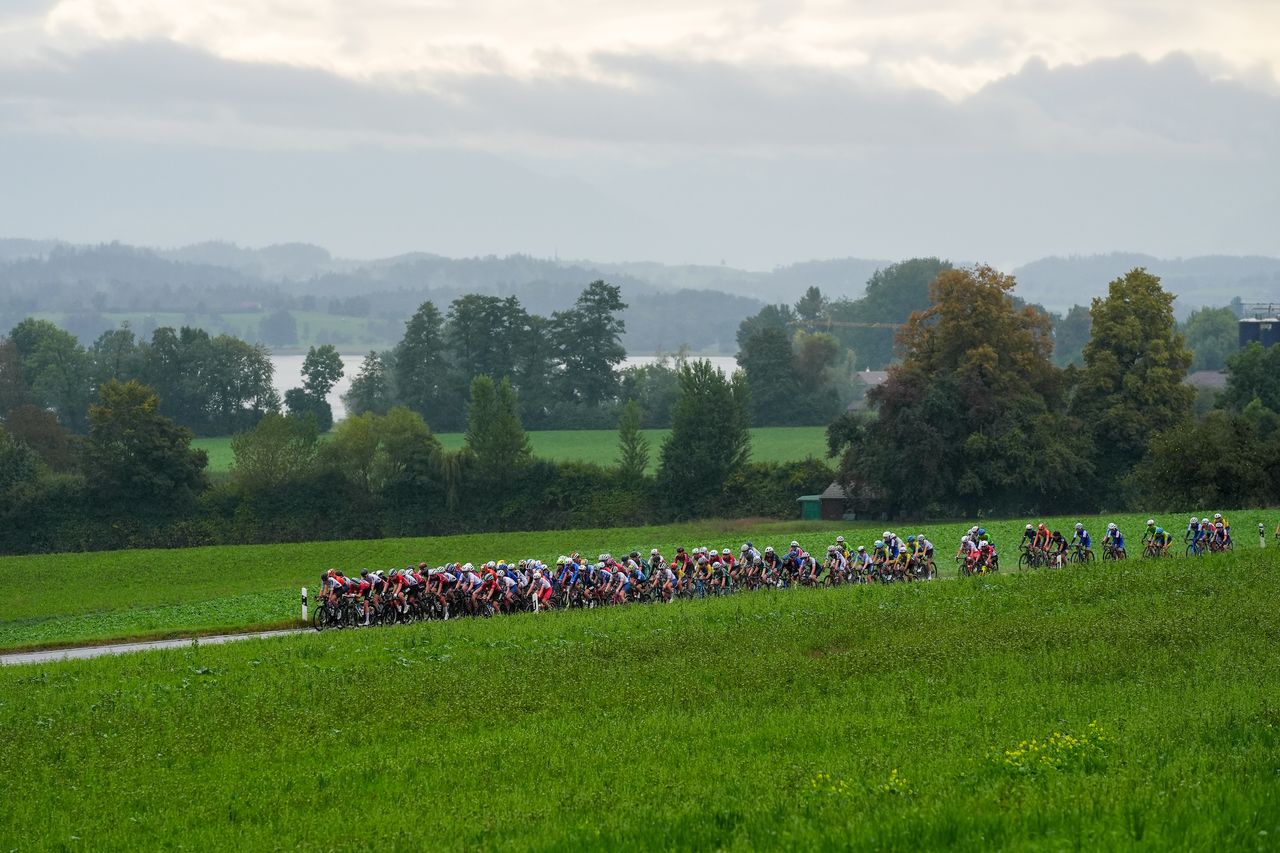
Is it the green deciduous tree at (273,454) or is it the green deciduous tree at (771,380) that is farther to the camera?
the green deciduous tree at (771,380)

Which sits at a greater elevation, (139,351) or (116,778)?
(139,351)

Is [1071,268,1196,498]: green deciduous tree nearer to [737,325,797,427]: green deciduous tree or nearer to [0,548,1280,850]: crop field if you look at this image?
[0,548,1280,850]: crop field

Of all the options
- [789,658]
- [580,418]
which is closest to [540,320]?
[580,418]

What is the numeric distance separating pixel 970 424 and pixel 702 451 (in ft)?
57.4

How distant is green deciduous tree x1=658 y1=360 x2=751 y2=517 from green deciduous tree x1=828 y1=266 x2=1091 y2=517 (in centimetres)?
932

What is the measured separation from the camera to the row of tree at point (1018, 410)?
8381 centimetres

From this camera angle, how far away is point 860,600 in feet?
121

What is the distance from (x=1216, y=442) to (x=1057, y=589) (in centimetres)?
3754

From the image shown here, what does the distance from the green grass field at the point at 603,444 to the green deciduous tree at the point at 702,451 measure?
19.2 meters

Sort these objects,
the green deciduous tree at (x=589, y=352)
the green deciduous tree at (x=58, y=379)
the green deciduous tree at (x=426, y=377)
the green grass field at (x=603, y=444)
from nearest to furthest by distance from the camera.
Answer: the green grass field at (x=603, y=444), the green deciduous tree at (x=58, y=379), the green deciduous tree at (x=426, y=377), the green deciduous tree at (x=589, y=352)

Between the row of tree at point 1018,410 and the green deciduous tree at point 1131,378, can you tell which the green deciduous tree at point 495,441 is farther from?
the green deciduous tree at point 1131,378

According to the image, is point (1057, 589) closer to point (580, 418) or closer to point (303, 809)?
point (303, 809)

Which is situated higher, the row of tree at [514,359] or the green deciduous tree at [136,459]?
the row of tree at [514,359]

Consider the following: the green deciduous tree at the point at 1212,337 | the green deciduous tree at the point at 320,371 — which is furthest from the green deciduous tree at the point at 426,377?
the green deciduous tree at the point at 1212,337
